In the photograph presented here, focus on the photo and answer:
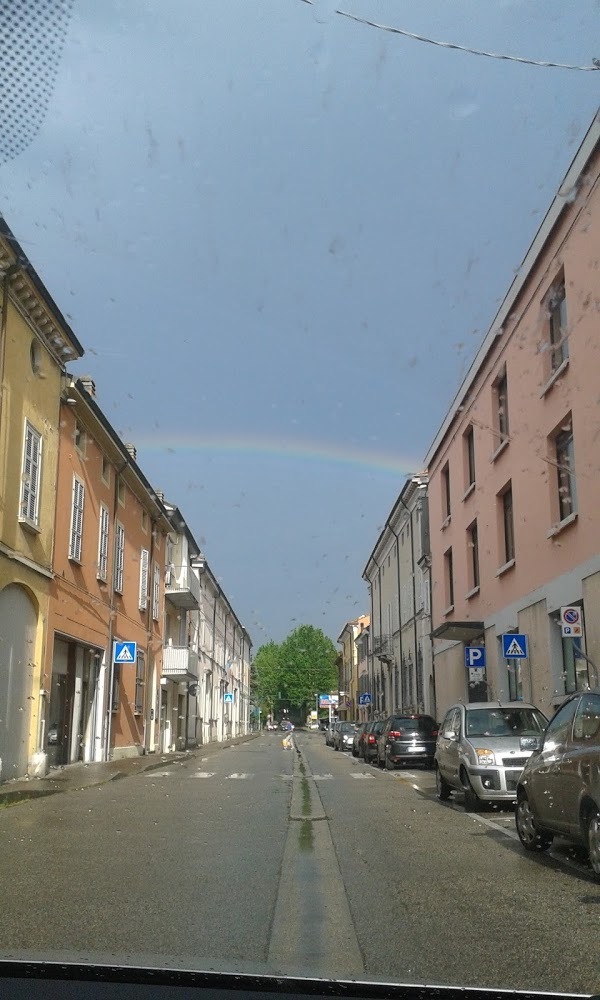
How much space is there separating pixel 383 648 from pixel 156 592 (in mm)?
20570

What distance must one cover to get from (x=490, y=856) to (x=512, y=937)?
3583 mm

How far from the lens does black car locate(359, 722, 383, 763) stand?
2897 cm

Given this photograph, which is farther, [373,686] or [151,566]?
[373,686]

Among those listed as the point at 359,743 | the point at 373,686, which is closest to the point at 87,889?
the point at 359,743

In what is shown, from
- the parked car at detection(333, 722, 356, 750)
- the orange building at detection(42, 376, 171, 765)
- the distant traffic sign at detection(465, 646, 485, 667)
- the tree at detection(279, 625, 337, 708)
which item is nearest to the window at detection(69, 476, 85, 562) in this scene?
the orange building at detection(42, 376, 171, 765)

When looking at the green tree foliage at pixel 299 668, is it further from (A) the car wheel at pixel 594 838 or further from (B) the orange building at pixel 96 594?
(A) the car wheel at pixel 594 838

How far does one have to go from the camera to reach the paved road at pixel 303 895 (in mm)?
4602

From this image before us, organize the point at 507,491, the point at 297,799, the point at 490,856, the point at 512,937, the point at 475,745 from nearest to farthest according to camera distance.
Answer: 1. the point at 512,937
2. the point at 490,856
3. the point at 475,745
4. the point at 297,799
5. the point at 507,491

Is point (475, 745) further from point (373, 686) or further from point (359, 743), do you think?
point (373, 686)

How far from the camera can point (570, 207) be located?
1812 centimetres

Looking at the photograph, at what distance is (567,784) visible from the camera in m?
7.75

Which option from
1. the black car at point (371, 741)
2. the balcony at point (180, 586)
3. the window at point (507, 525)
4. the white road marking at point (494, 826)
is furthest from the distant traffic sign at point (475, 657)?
the balcony at point (180, 586)

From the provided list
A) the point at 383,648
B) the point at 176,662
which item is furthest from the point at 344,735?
the point at 176,662

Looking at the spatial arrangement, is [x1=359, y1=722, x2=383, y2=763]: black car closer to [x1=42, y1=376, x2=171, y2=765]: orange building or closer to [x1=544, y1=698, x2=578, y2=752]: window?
[x1=42, y1=376, x2=171, y2=765]: orange building
